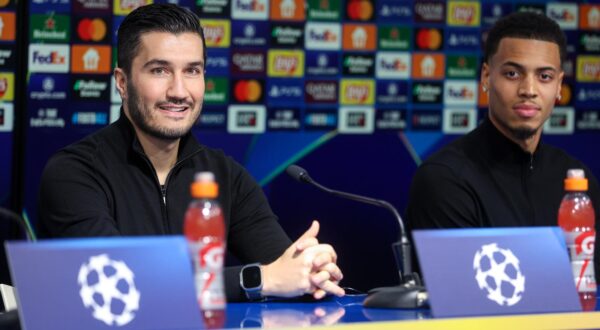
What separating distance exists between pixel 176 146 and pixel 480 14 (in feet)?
5.89

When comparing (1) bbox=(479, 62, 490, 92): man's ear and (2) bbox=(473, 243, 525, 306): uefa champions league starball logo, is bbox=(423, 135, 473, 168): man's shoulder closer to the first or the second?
(1) bbox=(479, 62, 490, 92): man's ear

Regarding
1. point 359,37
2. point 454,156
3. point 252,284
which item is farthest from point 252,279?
point 359,37

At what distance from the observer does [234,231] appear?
2801 mm

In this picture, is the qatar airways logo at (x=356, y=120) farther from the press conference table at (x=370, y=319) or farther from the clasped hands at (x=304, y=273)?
the press conference table at (x=370, y=319)

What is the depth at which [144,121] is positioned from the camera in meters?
2.68

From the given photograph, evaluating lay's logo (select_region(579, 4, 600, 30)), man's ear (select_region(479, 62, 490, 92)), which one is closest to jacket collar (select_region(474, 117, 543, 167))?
man's ear (select_region(479, 62, 490, 92))

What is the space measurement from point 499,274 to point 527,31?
131cm

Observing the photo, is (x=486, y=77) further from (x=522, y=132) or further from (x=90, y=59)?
(x=90, y=59)

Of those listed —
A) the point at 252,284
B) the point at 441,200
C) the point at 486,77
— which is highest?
the point at 486,77

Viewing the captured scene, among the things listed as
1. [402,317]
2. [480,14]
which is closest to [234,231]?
[402,317]

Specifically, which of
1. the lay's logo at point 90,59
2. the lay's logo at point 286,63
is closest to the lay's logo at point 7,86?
the lay's logo at point 90,59

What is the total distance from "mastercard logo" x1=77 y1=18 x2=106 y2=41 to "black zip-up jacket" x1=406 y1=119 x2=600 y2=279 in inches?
50.2

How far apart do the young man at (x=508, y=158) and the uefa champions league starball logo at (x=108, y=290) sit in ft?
4.50

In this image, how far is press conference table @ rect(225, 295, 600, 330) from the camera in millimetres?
1860
